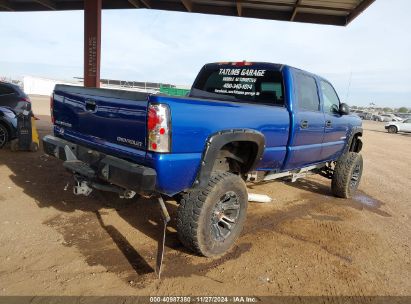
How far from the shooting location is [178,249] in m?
3.76

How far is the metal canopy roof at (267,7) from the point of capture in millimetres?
9414

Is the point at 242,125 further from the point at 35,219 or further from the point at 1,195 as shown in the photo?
the point at 1,195

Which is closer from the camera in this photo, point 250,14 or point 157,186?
point 157,186

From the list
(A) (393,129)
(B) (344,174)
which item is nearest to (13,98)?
(B) (344,174)

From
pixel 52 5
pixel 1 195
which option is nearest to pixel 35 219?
pixel 1 195

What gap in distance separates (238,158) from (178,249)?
3.94 ft

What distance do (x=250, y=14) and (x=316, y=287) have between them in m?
9.31

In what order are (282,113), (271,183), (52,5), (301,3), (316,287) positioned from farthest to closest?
(52,5)
(301,3)
(271,183)
(282,113)
(316,287)

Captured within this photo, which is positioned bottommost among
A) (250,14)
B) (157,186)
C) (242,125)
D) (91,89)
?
(157,186)

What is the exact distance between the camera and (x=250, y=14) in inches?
423

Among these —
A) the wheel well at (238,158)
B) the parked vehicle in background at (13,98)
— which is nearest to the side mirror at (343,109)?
the wheel well at (238,158)

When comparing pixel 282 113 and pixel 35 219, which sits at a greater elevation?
pixel 282 113

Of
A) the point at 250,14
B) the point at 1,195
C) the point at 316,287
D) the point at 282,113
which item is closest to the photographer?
the point at 316,287

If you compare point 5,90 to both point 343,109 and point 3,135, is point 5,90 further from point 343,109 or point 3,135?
point 343,109
